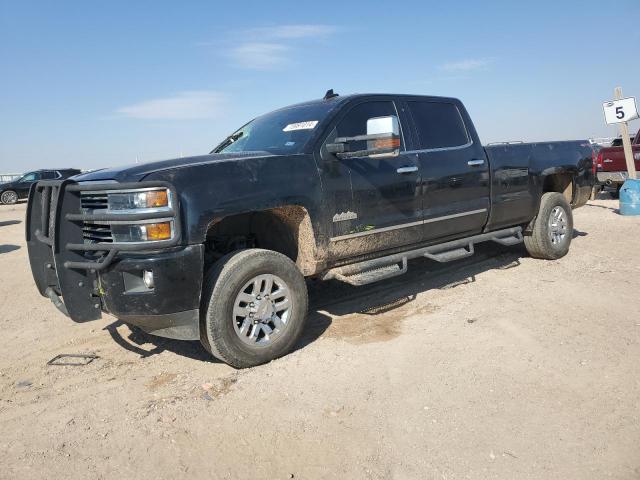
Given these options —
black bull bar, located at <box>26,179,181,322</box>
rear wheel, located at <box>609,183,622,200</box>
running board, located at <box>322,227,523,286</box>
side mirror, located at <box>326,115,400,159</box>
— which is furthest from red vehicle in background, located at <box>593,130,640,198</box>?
black bull bar, located at <box>26,179,181,322</box>

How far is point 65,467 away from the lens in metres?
2.65

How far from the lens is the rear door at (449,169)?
4.91 meters

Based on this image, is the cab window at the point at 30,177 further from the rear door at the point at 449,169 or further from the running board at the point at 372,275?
the running board at the point at 372,275

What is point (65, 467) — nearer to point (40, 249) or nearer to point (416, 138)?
point (40, 249)

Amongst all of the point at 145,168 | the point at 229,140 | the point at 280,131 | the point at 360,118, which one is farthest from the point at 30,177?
the point at 145,168

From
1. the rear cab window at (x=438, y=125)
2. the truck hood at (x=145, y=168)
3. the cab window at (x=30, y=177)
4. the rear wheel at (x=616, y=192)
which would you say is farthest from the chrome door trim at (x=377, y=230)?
the cab window at (x=30, y=177)

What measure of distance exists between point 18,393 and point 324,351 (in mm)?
2194

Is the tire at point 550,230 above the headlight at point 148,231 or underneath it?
underneath

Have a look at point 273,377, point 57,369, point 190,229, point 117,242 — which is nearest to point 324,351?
point 273,377

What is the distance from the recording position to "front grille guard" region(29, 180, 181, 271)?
3.25 m

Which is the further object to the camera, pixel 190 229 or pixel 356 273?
pixel 356 273

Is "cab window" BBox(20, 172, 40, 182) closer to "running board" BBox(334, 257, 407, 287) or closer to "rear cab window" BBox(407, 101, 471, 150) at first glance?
"rear cab window" BBox(407, 101, 471, 150)

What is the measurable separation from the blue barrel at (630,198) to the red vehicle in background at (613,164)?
2172 millimetres

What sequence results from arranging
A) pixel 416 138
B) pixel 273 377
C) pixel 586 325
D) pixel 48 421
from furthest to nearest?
pixel 416 138 < pixel 586 325 < pixel 273 377 < pixel 48 421
